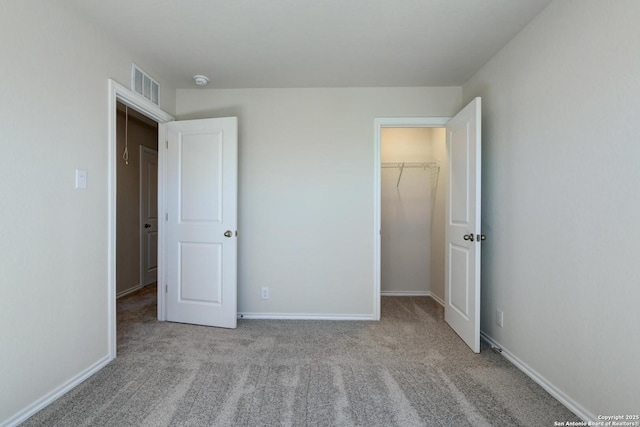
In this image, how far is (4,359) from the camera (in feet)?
4.68

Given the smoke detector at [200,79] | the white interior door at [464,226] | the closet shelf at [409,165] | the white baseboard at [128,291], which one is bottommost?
the white baseboard at [128,291]

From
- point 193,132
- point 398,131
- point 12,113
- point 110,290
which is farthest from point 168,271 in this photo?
point 398,131

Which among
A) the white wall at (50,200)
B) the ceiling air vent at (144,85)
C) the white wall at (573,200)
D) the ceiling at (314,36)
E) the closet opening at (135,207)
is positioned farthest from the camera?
the closet opening at (135,207)

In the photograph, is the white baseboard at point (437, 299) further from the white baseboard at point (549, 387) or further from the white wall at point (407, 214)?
the white baseboard at point (549, 387)

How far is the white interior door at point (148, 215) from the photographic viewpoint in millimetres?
4090

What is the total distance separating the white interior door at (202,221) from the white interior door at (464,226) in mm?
1985

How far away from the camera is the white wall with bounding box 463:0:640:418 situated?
1.34m

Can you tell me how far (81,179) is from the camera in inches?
72.8

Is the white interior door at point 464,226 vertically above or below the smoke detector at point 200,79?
below

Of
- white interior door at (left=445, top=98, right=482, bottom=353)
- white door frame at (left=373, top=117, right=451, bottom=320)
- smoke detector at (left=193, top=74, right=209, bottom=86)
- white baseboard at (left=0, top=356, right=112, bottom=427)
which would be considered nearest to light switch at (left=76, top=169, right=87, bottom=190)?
white baseboard at (left=0, top=356, right=112, bottom=427)

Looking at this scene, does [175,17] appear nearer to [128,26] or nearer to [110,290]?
[128,26]

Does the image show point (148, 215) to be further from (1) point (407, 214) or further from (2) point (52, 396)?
(1) point (407, 214)

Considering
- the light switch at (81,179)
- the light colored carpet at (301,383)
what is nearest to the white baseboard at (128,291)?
the light colored carpet at (301,383)

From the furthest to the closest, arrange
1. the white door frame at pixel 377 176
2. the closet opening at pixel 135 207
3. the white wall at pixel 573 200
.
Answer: the closet opening at pixel 135 207
the white door frame at pixel 377 176
the white wall at pixel 573 200
